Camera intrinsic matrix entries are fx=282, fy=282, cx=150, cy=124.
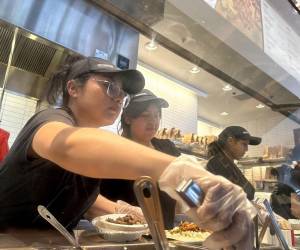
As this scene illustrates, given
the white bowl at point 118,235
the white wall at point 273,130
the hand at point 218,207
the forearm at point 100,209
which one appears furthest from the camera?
the white wall at point 273,130

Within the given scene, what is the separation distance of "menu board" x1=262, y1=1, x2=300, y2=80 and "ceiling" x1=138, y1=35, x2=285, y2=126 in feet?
1.02

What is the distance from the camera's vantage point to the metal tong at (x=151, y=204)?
38 cm

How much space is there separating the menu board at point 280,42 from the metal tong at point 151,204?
158 cm

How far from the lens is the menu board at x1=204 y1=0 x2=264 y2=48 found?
1.46 metres

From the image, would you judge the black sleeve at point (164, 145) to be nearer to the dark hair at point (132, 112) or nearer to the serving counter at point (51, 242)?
the dark hair at point (132, 112)

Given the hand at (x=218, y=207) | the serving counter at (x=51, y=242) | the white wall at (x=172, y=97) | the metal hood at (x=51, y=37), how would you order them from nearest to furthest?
the hand at (x=218, y=207)
the serving counter at (x=51, y=242)
the metal hood at (x=51, y=37)
the white wall at (x=172, y=97)

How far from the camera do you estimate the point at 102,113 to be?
33.9 inches

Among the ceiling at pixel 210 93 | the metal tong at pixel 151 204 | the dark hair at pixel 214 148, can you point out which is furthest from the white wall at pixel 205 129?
the metal tong at pixel 151 204

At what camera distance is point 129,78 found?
945 mm

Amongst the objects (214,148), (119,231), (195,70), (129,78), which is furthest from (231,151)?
(119,231)

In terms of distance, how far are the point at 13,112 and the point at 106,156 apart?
55.8 inches

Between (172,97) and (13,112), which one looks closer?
(13,112)

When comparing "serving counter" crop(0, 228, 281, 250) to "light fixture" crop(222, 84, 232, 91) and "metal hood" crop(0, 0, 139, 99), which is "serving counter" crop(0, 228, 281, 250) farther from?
"light fixture" crop(222, 84, 232, 91)

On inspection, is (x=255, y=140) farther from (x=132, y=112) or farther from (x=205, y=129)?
(x=132, y=112)
